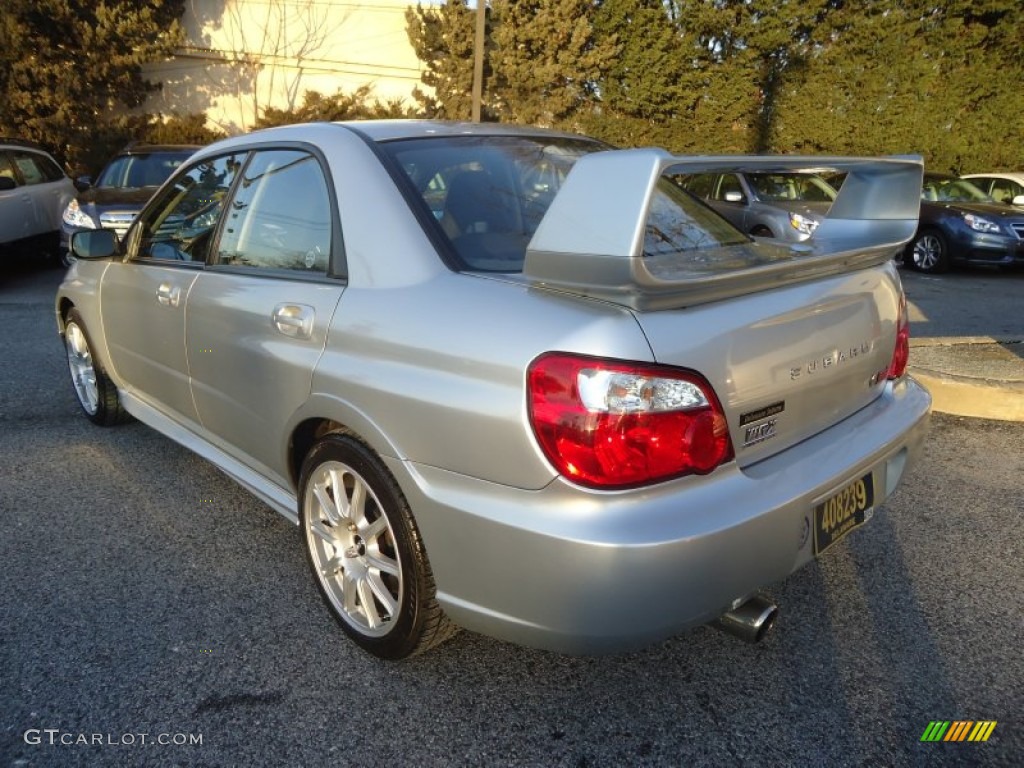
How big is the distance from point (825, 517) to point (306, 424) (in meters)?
1.57

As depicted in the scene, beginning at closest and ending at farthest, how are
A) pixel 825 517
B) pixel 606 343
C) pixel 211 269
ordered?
pixel 606 343 → pixel 825 517 → pixel 211 269

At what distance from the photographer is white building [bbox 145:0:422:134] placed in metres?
19.2

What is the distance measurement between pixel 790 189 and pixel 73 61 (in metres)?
15.5

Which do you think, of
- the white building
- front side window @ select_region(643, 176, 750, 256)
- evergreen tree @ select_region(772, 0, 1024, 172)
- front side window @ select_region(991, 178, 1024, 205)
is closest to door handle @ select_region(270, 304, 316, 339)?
front side window @ select_region(643, 176, 750, 256)

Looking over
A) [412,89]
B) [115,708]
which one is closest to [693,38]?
[412,89]

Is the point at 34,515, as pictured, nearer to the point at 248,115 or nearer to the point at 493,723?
the point at 493,723

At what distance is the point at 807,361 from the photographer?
2033 millimetres

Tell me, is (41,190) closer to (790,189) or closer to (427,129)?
(427,129)

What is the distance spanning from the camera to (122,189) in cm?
965

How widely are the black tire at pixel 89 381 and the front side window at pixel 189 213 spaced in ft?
2.98

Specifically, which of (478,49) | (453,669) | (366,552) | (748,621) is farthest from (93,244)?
(478,49)

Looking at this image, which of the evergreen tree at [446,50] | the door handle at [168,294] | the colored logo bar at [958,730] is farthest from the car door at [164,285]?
the evergreen tree at [446,50]

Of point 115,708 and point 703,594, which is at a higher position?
point 703,594

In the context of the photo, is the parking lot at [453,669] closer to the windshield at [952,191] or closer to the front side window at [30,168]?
the front side window at [30,168]
